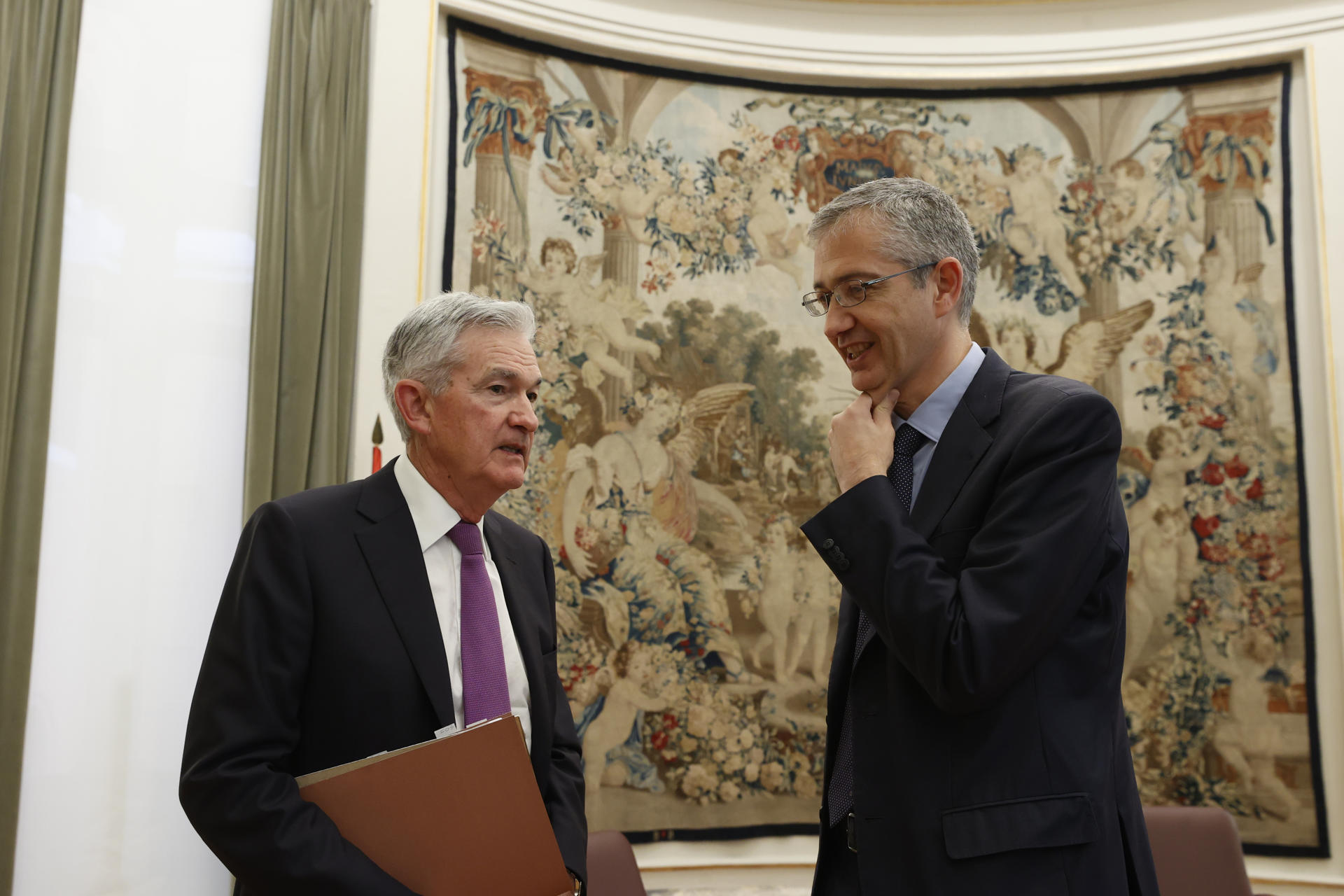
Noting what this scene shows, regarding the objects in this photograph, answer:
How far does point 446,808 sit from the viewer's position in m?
1.59

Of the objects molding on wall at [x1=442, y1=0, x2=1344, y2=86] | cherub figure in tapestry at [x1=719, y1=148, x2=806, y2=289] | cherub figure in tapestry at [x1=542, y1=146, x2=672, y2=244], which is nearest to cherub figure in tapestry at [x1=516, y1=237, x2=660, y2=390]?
cherub figure in tapestry at [x1=542, y1=146, x2=672, y2=244]

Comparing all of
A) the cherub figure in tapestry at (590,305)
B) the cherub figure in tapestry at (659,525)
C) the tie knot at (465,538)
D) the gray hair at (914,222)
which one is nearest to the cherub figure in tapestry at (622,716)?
the cherub figure in tapestry at (659,525)

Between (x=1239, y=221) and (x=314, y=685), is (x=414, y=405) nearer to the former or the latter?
(x=314, y=685)

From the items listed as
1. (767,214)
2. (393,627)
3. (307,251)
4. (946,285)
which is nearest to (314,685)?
(393,627)

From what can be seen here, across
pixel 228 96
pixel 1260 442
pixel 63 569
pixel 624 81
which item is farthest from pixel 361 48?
pixel 1260 442

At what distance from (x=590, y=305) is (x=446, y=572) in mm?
2549

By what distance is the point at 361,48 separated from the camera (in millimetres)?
3924

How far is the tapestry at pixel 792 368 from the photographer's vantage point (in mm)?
4230

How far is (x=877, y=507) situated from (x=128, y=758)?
9.45 feet

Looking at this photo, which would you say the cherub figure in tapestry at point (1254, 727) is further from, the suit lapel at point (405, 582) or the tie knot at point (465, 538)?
the suit lapel at point (405, 582)

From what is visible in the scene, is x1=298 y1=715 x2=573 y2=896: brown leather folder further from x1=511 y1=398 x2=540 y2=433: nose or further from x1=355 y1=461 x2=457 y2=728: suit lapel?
x1=511 y1=398 x2=540 y2=433: nose

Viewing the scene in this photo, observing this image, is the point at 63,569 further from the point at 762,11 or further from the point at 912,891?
the point at 762,11

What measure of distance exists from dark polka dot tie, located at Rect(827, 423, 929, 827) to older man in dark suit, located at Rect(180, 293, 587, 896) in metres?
0.53

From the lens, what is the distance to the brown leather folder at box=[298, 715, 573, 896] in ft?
5.10
